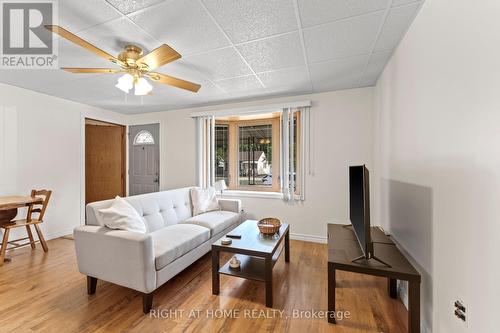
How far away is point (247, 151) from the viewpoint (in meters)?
4.25

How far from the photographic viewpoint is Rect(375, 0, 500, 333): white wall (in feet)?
3.03

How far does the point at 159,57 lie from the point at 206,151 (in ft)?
7.66

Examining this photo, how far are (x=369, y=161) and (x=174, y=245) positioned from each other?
282cm

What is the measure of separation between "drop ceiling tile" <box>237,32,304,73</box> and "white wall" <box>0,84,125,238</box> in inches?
132

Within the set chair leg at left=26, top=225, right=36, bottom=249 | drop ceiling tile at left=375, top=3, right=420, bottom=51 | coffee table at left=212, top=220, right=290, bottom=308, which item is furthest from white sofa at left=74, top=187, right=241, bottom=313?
drop ceiling tile at left=375, top=3, right=420, bottom=51

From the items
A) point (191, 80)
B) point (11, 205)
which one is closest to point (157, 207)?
point (11, 205)

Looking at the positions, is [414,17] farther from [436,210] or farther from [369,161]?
[369,161]

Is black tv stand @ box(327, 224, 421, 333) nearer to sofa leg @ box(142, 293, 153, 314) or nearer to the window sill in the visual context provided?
sofa leg @ box(142, 293, 153, 314)

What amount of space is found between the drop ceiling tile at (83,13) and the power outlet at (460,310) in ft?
9.23

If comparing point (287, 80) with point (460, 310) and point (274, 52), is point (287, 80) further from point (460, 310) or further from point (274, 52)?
point (460, 310)

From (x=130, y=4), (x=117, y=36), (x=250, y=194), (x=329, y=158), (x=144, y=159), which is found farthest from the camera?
(x=144, y=159)

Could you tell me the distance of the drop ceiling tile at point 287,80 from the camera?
2.60 meters

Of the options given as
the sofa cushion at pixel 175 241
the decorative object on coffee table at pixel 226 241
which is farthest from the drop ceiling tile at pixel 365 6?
the sofa cushion at pixel 175 241

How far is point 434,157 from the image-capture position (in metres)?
1.39
